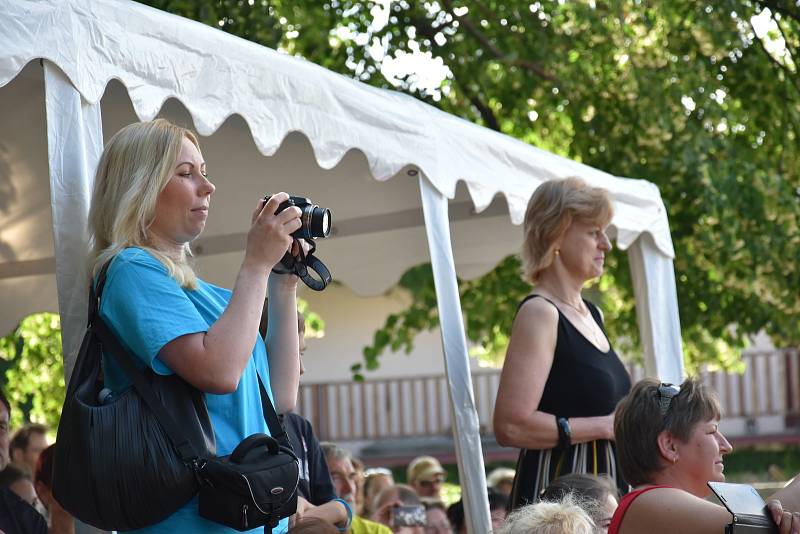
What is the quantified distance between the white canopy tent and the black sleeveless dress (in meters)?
0.23

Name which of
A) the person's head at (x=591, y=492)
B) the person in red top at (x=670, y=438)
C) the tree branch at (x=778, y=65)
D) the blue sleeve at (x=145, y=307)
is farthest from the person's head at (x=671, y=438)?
the tree branch at (x=778, y=65)

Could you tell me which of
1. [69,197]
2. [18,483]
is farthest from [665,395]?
[18,483]

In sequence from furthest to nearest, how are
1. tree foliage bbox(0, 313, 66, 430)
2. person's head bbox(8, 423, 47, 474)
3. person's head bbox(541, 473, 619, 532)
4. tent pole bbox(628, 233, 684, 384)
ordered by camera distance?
1. tree foliage bbox(0, 313, 66, 430)
2. person's head bbox(8, 423, 47, 474)
3. tent pole bbox(628, 233, 684, 384)
4. person's head bbox(541, 473, 619, 532)

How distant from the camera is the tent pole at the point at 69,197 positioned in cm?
278

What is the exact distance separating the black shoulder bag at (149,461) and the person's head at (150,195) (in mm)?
270

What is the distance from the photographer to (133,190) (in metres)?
2.55

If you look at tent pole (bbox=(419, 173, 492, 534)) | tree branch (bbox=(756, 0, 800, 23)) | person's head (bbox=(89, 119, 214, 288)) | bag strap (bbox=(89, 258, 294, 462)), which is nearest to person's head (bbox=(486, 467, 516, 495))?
tent pole (bbox=(419, 173, 492, 534))

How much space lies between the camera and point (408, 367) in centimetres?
1981

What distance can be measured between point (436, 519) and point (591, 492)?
2.58m

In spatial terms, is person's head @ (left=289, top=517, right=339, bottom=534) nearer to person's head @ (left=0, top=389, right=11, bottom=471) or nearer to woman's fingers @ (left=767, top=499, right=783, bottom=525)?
woman's fingers @ (left=767, top=499, right=783, bottom=525)

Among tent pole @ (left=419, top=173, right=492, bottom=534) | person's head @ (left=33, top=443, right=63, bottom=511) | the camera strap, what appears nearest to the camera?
the camera strap

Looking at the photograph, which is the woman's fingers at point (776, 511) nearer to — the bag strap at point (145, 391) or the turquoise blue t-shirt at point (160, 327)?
the turquoise blue t-shirt at point (160, 327)

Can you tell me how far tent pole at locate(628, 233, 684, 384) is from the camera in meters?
5.44

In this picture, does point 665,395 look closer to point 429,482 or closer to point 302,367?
point 302,367
